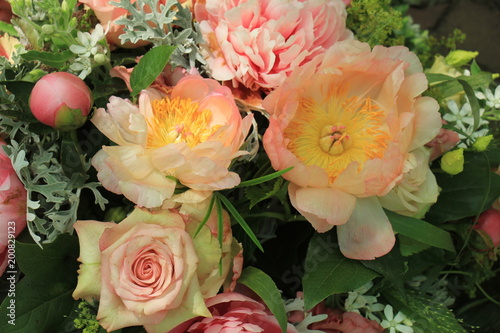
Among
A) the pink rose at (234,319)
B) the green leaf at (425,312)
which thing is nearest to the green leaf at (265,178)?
the pink rose at (234,319)

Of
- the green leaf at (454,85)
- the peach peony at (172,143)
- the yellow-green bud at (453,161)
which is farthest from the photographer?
the green leaf at (454,85)

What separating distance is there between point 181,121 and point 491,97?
0.44 m

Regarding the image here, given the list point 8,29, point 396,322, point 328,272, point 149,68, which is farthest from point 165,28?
point 396,322

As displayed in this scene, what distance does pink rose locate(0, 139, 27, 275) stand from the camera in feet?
1.75

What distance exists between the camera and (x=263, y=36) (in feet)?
1.85

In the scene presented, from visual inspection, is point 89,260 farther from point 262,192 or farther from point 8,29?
point 8,29

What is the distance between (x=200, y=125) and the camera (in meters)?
0.55

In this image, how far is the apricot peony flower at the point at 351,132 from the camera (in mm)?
501

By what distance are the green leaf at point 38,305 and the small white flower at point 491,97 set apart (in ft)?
1.85

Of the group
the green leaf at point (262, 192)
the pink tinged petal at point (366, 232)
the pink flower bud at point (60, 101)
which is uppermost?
the pink flower bud at point (60, 101)

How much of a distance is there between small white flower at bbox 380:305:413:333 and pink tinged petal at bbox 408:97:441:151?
0.21m

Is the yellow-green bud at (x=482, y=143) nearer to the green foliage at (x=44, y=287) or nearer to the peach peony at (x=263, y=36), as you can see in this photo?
the peach peony at (x=263, y=36)

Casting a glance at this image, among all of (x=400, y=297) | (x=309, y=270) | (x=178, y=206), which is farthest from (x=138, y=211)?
(x=400, y=297)

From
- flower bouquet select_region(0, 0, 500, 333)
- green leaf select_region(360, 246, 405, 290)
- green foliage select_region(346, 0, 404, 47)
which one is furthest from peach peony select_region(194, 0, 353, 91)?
green leaf select_region(360, 246, 405, 290)
